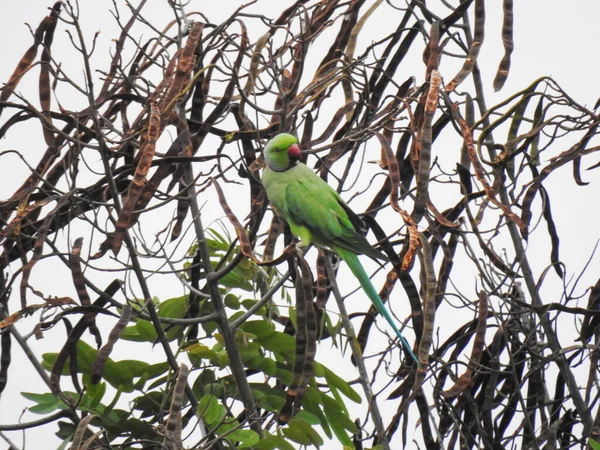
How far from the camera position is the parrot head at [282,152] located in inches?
131

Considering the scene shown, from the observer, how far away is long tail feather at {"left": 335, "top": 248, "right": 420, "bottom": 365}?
292 cm

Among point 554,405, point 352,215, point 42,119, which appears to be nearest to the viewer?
point 42,119

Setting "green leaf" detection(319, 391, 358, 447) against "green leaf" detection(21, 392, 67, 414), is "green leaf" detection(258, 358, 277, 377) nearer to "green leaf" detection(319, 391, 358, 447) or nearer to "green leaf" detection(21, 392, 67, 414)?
"green leaf" detection(319, 391, 358, 447)

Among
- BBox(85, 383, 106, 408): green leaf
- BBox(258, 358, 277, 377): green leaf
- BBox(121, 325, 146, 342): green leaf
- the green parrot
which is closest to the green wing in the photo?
the green parrot

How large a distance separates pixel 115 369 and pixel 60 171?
0.77m

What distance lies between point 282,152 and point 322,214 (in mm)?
324

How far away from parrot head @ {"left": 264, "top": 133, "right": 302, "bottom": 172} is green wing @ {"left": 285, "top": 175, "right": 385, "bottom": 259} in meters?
0.11

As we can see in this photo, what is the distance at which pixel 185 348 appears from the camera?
291 centimetres

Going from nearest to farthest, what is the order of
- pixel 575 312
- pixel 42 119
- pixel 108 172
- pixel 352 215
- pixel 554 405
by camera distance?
pixel 108 172, pixel 42 119, pixel 575 312, pixel 554 405, pixel 352 215

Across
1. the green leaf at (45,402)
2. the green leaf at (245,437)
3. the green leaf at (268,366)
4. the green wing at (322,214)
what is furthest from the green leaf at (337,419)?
the green leaf at (45,402)

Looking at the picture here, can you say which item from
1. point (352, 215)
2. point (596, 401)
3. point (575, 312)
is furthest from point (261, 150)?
point (596, 401)

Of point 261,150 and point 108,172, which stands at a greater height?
point 261,150

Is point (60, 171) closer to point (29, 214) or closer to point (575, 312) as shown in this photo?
point (29, 214)

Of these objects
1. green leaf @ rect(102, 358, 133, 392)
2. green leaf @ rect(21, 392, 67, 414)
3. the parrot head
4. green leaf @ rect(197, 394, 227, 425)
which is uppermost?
the parrot head
